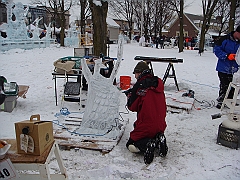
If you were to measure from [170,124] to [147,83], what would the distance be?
5.80 feet

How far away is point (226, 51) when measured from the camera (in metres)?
5.65

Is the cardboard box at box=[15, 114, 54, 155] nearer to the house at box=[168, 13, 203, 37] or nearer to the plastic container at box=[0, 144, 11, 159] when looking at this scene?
the plastic container at box=[0, 144, 11, 159]

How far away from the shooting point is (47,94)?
6.83 m

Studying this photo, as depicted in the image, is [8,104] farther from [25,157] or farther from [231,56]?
[231,56]

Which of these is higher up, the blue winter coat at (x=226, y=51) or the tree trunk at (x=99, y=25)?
the tree trunk at (x=99, y=25)

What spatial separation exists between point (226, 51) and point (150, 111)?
3084 millimetres

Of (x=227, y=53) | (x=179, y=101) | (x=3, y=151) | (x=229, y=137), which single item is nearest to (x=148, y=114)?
(x=229, y=137)

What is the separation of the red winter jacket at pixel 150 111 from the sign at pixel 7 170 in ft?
5.98

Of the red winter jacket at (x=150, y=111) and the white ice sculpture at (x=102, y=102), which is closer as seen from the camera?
the red winter jacket at (x=150, y=111)

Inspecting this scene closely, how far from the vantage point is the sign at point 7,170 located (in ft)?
7.02

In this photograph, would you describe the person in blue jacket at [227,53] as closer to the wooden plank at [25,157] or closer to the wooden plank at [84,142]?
the wooden plank at [84,142]

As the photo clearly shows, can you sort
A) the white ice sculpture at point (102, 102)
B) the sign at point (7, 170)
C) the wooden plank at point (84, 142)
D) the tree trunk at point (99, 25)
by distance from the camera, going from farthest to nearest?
the tree trunk at point (99, 25) < the white ice sculpture at point (102, 102) < the wooden plank at point (84, 142) < the sign at point (7, 170)

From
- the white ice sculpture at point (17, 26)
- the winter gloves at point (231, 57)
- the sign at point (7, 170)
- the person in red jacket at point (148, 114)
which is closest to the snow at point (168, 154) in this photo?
the person in red jacket at point (148, 114)

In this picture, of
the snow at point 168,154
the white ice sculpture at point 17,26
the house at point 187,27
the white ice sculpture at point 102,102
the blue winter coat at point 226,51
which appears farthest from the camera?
the house at point 187,27
